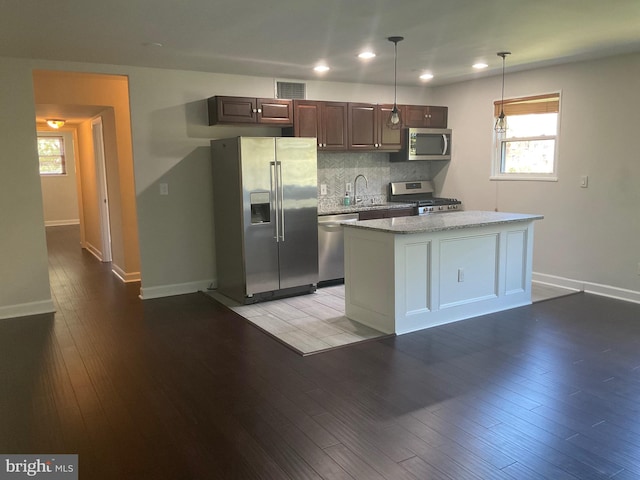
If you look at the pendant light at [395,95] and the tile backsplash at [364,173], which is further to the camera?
the tile backsplash at [364,173]

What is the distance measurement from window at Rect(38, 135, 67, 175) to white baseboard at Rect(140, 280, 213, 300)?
8668mm

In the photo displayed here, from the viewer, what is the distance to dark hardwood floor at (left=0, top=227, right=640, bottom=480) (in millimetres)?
2426

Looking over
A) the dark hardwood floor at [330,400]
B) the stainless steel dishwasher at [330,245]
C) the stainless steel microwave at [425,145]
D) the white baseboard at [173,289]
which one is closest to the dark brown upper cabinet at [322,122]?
the stainless steel dishwasher at [330,245]

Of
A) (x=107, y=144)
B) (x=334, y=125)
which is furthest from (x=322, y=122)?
(x=107, y=144)

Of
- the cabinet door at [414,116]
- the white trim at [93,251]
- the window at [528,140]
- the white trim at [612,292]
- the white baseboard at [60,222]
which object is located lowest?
the white trim at [612,292]

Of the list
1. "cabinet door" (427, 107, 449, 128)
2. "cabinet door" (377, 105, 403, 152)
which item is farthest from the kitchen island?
"cabinet door" (427, 107, 449, 128)

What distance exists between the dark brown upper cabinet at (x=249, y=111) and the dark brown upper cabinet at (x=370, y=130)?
88 centimetres

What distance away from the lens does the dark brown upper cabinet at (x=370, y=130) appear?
20.7ft

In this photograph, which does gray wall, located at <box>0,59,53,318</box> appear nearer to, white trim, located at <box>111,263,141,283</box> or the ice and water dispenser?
white trim, located at <box>111,263,141,283</box>

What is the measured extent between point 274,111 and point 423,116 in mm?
2223

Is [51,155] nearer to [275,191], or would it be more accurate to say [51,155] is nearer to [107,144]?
[107,144]

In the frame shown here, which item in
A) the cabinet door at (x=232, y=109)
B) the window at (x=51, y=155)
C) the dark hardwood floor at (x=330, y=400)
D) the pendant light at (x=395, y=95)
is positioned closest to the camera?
the dark hardwood floor at (x=330, y=400)

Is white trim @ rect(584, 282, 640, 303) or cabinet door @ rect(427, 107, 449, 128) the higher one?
cabinet door @ rect(427, 107, 449, 128)

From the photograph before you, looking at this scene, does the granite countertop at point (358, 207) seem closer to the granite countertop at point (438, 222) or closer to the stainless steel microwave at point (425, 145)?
the stainless steel microwave at point (425, 145)
